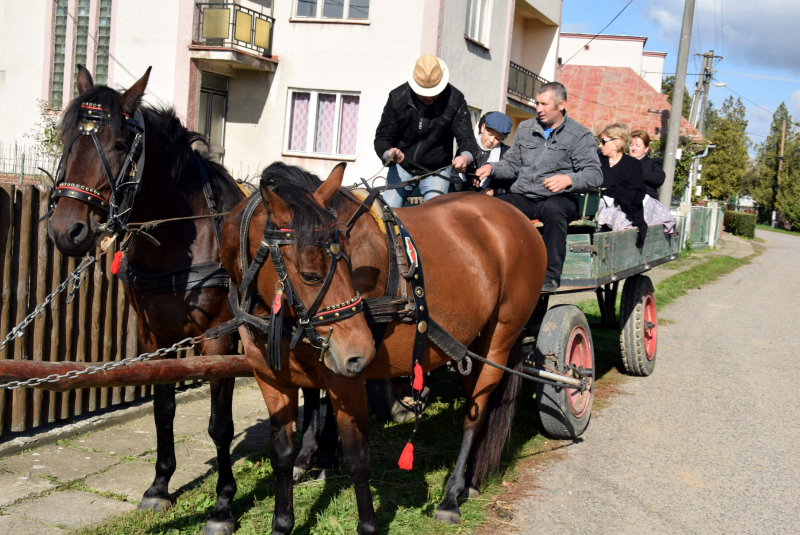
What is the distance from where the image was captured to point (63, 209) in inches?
121

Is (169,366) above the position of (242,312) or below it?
below

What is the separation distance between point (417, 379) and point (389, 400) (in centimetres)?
211

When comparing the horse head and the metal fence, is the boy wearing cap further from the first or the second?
the metal fence

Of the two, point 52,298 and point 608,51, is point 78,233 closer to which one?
point 52,298

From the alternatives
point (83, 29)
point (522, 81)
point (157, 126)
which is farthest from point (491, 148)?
point (522, 81)

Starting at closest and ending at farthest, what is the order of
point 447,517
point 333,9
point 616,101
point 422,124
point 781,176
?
1. point 447,517
2. point 422,124
3. point 333,9
4. point 616,101
5. point 781,176

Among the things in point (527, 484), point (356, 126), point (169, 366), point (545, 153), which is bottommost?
point (527, 484)

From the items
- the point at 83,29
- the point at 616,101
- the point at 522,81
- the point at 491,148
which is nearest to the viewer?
the point at 491,148

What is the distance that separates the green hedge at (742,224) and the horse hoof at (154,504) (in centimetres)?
3544

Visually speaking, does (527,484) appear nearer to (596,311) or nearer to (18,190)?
(18,190)

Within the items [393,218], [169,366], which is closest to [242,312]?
[169,366]

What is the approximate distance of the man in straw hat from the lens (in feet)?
17.4

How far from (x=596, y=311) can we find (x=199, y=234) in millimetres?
7654

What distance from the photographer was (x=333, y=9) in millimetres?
15383
